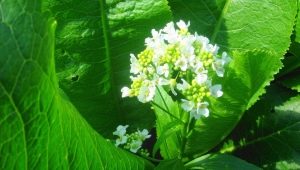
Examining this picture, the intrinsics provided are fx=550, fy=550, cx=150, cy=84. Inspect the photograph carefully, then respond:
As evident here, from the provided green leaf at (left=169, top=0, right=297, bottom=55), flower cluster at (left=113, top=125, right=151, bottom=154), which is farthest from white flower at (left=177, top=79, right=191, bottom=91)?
green leaf at (left=169, top=0, right=297, bottom=55)

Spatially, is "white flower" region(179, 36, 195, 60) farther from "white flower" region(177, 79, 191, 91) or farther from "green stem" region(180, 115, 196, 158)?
"green stem" region(180, 115, 196, 158)

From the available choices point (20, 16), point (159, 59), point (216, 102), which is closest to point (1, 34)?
point (20, 16)

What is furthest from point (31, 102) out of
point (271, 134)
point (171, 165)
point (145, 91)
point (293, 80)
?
point (293, 80)

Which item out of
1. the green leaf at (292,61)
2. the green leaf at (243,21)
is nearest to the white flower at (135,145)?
the green leaf at (243,21)

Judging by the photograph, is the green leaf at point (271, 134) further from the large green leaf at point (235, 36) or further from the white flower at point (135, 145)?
the white flower at point (135, 145)

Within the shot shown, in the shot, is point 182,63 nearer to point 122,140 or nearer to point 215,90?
point 215,90

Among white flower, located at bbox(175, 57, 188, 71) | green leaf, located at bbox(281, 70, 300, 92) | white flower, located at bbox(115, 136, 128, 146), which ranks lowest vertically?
white flower, located at bbox(115, 136, 128, 146)

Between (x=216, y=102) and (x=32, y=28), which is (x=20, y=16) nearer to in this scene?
(x=32, y=28)
